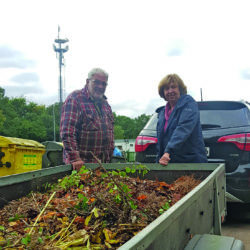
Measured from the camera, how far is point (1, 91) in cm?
7769

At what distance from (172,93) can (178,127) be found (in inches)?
21.8

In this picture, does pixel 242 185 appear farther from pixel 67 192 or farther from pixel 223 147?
pixel 67 192

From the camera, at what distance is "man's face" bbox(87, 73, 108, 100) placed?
546cm

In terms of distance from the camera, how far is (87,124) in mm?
5336

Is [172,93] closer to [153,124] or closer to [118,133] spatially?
[153,124]

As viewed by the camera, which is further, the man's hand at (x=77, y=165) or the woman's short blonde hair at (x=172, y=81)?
the woman's short blonde hair at (x=172, y=81)

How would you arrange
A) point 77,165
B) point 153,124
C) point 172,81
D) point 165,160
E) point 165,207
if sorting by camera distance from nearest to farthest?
point 165,207 < point 165,160 < point 77,165 < point 172,81 < point 153,124

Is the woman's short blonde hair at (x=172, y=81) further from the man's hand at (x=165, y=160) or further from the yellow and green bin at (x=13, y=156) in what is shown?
the yellow and green bin at (x=13, y=156)

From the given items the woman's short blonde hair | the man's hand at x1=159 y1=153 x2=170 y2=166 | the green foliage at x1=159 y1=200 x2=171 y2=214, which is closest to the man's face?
the woman's short blonde hair

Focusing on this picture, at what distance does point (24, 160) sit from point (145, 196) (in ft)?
19.6

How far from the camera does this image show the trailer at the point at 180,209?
190 centimetres

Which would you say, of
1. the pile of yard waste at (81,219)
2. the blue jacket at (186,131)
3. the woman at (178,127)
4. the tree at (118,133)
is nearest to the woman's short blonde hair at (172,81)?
the woman at (178,127)

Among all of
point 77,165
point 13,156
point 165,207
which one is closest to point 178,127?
point 77,165

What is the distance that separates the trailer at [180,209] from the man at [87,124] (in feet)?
1.12
